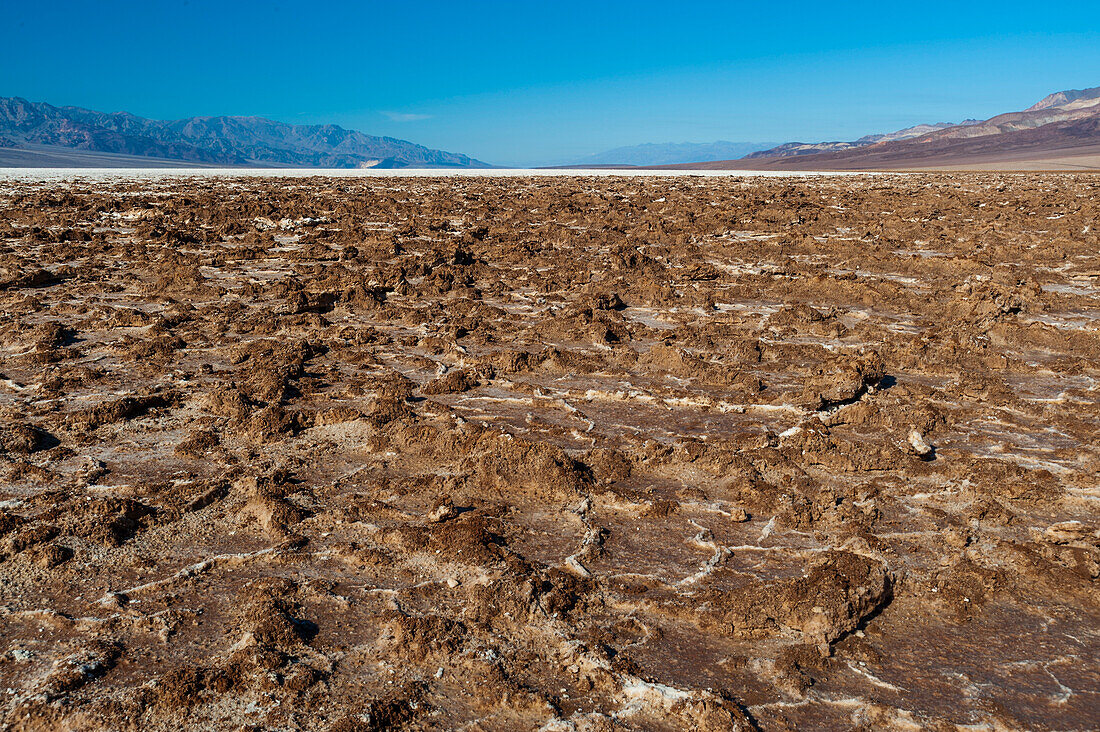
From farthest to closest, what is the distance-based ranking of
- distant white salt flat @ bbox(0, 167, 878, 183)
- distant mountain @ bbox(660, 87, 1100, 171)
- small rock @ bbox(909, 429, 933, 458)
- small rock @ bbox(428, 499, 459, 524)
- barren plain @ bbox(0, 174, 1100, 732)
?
distant mountain @ bbox(660, 87, 1100, 171) → distant white salt flat @ bbox(0, 167, 878, 183) → small rock @ bbox(909, 429, 933, 458) → small rock @ bbox(428, 499, 459, 524) → barren plain @ bbox(0, 174, 1100, 732)

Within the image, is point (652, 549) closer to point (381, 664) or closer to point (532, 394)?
point (381, 664)

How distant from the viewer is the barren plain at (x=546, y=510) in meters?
2.22

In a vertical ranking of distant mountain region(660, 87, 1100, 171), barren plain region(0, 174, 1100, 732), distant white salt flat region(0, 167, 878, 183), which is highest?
distant mountain region(660, 87, 1100, 171)

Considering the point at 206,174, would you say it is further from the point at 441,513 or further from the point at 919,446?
the point at 919,446

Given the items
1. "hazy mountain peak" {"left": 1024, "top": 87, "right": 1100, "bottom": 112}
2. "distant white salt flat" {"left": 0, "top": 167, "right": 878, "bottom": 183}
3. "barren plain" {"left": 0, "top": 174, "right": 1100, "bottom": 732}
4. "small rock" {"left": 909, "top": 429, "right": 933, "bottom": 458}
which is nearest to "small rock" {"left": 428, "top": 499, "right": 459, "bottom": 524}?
"barren plain" {"left": 0, "top": 174, "right": 1100, "bottom": 732}

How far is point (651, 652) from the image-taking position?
2389mm

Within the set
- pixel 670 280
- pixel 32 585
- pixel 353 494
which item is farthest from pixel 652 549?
pixel 670 280

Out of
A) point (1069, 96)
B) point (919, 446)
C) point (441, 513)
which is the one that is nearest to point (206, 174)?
point (441, 513)

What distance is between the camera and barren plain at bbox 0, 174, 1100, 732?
2.22 meters

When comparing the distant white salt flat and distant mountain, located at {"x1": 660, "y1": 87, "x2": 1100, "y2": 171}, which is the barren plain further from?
distant mountain, located at {"x1": 660, "y1": 87, "x2": 1100, "y2": 171}

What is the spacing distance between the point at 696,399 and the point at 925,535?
5.62 ft

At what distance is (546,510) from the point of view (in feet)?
10.9

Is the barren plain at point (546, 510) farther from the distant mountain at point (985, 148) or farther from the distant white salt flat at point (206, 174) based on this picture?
the distant mountain at point (985, 148)

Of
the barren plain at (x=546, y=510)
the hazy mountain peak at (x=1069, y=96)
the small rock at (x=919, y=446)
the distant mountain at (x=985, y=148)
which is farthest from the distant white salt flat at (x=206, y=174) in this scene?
the hazy mountain peak at (x=1069, y=96)
